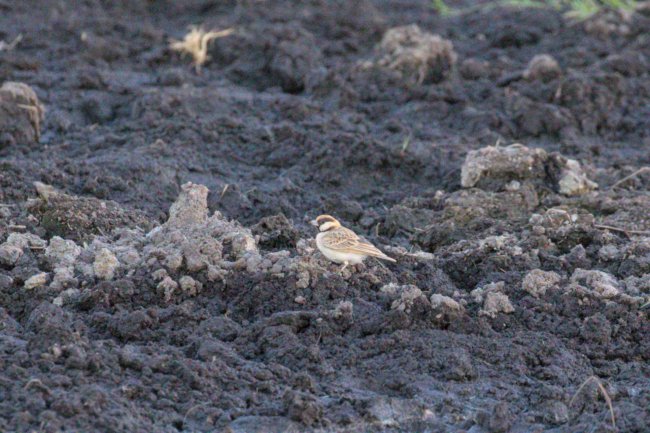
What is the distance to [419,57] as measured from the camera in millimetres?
10367

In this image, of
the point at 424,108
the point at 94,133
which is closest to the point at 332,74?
the point at 424,108

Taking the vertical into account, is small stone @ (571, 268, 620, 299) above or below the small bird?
below

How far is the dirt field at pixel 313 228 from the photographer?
523cm

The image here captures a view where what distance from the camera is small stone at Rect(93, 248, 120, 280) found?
6051mm

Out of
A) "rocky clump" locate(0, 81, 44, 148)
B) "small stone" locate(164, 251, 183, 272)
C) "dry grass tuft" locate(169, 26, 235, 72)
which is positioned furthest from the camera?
"dry grass tuft" locate(169, 26, 235, 72)

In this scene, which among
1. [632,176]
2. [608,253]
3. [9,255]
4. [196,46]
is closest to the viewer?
[9,255]

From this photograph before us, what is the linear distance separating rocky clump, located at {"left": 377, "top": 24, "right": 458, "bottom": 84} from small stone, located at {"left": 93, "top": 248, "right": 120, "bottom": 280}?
4799 millimetres

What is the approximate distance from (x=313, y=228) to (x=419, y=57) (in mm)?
3524

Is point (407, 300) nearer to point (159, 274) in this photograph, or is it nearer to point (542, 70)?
point (159, 274)

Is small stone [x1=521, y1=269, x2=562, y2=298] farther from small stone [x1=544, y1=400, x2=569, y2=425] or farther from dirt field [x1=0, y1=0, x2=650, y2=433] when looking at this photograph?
small stone [x1=544, y1=400, x2=569, y2=425]

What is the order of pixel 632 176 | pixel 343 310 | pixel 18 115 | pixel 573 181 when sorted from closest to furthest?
pixel 343 310, pixel 573 181, pixel 632 176, pixel 18 115

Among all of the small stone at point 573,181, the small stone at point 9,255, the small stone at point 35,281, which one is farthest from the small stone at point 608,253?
the small stone at point 9,255

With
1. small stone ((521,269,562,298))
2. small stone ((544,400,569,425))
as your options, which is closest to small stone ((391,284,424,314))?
small stone ((521,269,562,298))

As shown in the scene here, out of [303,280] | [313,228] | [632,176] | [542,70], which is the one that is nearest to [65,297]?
[303,280]
